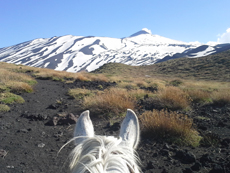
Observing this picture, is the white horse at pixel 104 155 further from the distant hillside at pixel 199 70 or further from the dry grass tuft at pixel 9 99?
the distant hillside at pixel 199 70

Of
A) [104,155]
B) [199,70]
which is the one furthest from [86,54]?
Answer: [104,155]

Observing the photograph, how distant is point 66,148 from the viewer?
3.45 metres

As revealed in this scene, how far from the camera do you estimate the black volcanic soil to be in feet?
9.12

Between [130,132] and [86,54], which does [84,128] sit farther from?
[86,54]

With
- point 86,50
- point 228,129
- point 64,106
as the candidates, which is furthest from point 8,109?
point 86,50

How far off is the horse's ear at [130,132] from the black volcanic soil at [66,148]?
2.09 feet

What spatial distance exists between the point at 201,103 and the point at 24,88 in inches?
300

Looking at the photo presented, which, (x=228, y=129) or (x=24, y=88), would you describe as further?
(x=24, y=88)

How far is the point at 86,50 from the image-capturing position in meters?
139

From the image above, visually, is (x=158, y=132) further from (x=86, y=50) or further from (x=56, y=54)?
(x=86, y=50)

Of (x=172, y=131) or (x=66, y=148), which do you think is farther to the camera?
(x=172, y=131)

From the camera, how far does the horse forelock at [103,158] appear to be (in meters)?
1.10

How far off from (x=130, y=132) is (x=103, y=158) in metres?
0.48

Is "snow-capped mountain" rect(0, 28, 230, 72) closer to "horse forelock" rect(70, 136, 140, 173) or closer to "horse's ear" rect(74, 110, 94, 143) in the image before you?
"horse's ear" rect(74, 110, 94, 143)
